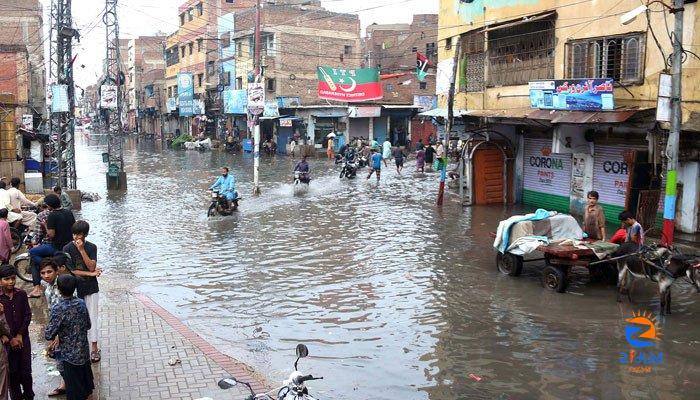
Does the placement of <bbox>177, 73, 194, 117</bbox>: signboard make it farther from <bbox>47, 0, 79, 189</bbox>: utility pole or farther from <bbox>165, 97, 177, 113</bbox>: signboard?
<bbox>47, 0, 79, 189</bbox>: utility pole

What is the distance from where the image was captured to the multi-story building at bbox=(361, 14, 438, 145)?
5244 cm

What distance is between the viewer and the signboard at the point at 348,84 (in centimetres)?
4219

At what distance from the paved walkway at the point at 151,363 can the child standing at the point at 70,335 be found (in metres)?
0.58

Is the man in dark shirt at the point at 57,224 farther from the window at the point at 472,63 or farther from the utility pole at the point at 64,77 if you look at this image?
the window at the point at 472,63

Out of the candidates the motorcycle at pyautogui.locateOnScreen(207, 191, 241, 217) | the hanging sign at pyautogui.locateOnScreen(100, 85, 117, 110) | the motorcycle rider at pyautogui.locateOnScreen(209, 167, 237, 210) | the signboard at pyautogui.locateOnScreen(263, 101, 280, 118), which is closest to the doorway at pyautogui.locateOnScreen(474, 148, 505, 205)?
the motorcycle rider at pyautogui.locateOnScreen(209, 167, 237, 210)

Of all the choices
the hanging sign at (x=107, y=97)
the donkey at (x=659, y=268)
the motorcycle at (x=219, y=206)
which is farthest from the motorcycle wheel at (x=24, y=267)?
the hanging sign at (x=107, y=97)

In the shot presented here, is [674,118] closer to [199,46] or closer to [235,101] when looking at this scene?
[235,101]

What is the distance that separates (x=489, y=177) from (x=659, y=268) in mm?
12419

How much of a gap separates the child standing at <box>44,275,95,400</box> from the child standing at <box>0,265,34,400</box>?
27 centimetres

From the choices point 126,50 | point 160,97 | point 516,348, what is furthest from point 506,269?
point 126,50

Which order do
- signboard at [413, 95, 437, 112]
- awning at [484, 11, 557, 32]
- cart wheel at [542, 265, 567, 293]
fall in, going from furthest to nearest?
signboard at [413, 95, 437, 112], awning at [484, 11, 557, 32], cart wheel at [542, 265, 567, 293]

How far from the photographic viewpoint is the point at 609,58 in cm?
1645

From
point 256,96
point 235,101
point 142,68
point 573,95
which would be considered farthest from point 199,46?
point 573,95

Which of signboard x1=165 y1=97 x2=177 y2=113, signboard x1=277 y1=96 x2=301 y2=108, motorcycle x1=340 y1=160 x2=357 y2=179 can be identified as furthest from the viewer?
signboard x1=165 y1=97 x2=177 y2=113
